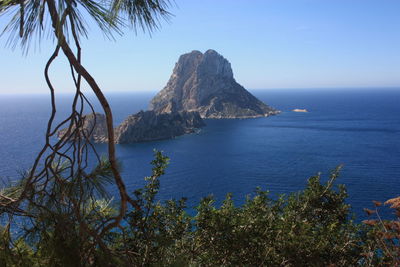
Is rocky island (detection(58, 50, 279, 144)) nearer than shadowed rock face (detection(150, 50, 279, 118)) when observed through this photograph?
Yes

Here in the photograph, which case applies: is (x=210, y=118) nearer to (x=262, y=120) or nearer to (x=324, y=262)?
(x=262, y=120)

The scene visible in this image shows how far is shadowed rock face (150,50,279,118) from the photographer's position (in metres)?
100

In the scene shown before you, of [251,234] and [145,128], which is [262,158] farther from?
[251,234]

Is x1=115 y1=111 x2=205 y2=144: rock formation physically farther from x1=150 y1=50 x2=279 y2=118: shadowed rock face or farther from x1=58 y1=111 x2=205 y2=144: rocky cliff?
x1=150 y1=50 x2=279 y2=118: shadowed rock face

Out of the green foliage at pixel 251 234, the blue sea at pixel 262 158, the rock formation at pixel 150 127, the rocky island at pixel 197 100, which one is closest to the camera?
the green foliage at pixel 251 234

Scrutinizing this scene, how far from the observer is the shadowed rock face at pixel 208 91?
100194 millimetres

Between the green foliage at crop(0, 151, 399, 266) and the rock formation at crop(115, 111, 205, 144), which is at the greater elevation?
the green foliage at crop(0, 151, 399, 266)

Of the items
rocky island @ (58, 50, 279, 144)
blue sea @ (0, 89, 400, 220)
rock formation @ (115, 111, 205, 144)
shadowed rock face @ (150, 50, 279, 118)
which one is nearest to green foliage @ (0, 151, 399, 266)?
blue sea @ (0, 89, 400, 220)

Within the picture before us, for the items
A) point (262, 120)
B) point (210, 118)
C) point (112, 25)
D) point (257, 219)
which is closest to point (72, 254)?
point (112, 25)

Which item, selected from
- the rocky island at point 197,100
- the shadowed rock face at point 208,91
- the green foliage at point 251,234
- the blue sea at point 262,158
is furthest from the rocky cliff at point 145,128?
the green foliage at point 251,234

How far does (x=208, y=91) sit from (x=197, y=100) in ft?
20.4

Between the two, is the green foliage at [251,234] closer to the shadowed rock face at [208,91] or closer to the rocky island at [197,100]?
the rocky island at [197,100]

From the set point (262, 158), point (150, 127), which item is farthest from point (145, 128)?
point (262, 158)

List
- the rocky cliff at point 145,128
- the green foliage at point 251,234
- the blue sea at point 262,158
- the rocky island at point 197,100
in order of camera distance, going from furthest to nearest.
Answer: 1. the rocky island at point 197,100
2. the rocky cliff at point 145,128
3. the blue sea at point 262,158
4. the green foliage at point 251,234
